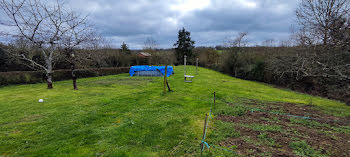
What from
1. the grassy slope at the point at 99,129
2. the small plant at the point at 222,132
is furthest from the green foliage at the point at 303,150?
the grassy slope at the point at 99,129

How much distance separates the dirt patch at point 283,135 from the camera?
3.50 metres

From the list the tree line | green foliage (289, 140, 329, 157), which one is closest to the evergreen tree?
the tree line

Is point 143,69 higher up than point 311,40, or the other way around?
point 311,40

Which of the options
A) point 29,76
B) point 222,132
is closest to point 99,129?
point 222,132

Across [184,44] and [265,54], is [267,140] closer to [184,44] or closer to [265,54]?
[265,54]

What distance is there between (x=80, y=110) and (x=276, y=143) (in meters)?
7.03

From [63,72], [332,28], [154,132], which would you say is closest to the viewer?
[154,132]

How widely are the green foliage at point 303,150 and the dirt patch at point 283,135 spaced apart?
0.10 metres

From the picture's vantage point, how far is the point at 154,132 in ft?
15.0

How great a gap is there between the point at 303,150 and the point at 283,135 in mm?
758

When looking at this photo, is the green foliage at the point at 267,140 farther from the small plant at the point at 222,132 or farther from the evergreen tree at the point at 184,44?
the evergreen tree at the point at 184,44

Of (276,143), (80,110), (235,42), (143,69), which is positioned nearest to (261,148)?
(276,143)

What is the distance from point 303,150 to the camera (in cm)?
347

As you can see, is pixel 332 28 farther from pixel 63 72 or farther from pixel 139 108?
pixel 63 72
